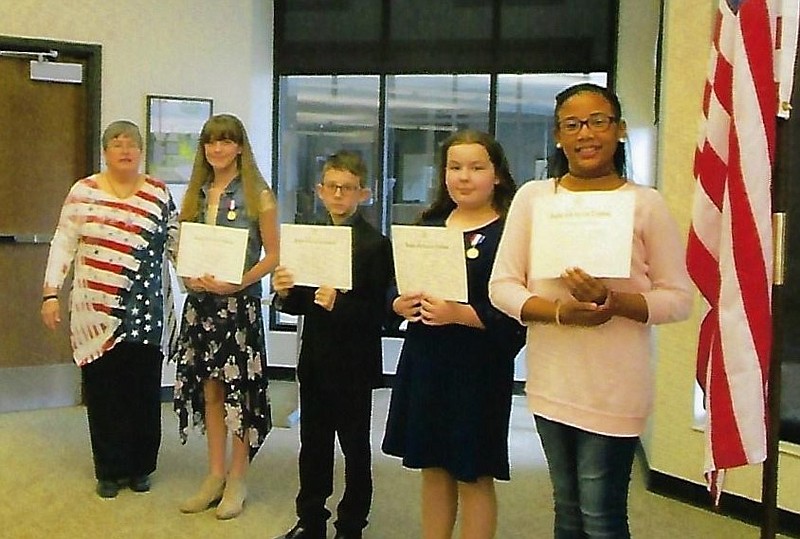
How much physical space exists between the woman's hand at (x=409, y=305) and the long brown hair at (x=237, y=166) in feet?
3.18

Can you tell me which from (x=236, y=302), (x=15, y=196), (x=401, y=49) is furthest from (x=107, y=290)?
(x=401, y=49)

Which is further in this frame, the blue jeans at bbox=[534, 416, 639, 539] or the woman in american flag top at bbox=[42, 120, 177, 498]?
the woman in american flag top at bbox=[42, 120, 177, 498]

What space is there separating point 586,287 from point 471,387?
626 mm

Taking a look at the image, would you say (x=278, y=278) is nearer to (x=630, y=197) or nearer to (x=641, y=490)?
(x=630, y=197)

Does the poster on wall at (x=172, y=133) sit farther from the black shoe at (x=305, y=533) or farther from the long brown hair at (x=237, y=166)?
the black shoe at (x=305, y=533)

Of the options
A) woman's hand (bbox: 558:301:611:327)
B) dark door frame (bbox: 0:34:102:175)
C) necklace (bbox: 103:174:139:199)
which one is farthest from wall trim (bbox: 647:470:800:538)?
dark door frame (bbox: 0:34:102:175)

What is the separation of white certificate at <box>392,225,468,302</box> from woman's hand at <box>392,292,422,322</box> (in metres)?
0.02

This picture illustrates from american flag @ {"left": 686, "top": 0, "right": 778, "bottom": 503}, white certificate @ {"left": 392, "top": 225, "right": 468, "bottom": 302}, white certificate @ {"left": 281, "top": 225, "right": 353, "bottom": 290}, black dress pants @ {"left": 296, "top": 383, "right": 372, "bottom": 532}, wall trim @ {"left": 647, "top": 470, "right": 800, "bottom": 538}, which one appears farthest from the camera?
wall trim @ {"left": 647, "top": 470, "right": 800, "bottom": 538}

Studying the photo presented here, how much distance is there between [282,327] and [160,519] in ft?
9.46

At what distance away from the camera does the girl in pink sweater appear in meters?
1.92

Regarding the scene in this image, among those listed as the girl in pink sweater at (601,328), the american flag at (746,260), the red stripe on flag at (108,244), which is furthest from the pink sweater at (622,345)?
the red stripe on flag at (108,244)

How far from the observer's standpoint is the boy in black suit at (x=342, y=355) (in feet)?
9.19

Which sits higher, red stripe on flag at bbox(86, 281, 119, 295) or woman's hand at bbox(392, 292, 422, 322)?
woman's hand at bbox(392, 292, 422, 322)

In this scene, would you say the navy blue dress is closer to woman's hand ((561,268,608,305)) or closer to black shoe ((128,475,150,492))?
woman's hand ((561,268,608,305))
